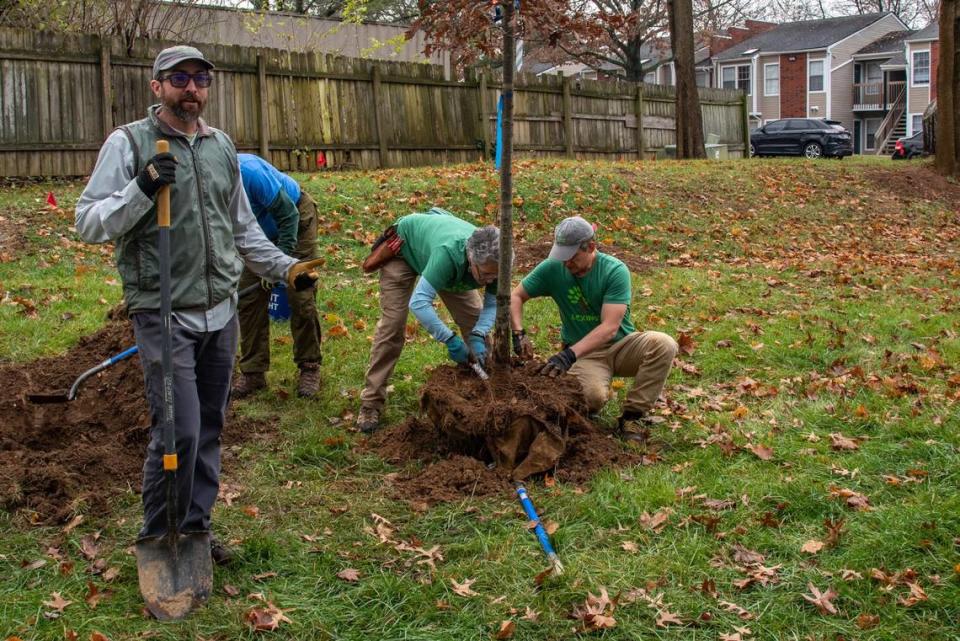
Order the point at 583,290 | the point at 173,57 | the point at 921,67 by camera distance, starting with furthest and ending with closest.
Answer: the point at 921,67
the point at 583,290
the point at 173,57

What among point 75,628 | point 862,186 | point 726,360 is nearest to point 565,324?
point 726,360

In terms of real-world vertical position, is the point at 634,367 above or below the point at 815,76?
below

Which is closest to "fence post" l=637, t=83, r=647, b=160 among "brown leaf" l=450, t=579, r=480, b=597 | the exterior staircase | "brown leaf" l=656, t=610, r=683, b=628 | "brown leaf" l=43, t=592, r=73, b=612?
"brown leaf" l=450, t=579, r=480, b=597

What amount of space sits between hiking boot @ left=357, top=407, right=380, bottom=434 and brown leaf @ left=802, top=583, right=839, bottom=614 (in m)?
3.01

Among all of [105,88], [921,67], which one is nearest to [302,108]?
[105,88]

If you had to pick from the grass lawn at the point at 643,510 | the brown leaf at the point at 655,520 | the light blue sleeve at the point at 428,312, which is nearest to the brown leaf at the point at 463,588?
the grass lawn at the point at 643,510

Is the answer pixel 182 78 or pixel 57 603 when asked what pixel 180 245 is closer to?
pixel 182 78

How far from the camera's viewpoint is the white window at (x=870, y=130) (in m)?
55.6

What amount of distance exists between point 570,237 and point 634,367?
105 centimetres

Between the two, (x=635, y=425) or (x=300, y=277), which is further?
(x=635, y=425)

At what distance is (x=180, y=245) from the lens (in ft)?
13.5

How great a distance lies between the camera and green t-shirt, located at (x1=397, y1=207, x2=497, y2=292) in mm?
5875

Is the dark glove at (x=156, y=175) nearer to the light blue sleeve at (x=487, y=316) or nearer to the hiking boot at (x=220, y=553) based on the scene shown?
the hiking boot at (x=220, y=553)

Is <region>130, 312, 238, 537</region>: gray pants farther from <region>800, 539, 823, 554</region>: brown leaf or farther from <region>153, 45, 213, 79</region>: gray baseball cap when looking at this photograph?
<region>800, 539, 823, 554</region>: brown leaf
